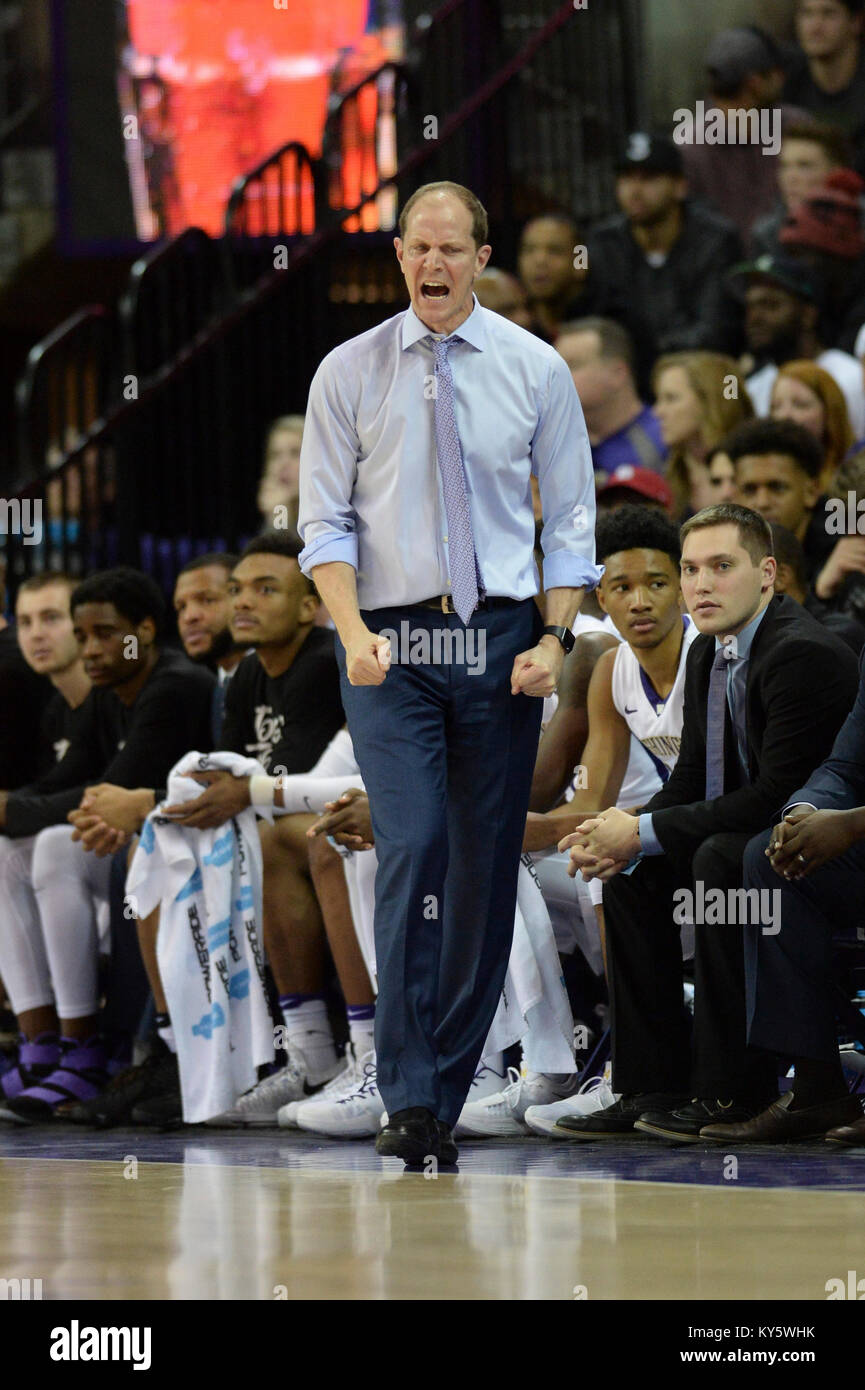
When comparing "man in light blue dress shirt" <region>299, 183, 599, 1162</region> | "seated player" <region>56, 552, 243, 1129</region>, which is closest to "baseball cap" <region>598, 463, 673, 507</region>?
"seated player" <region>56, 552, 243, 1129</region>

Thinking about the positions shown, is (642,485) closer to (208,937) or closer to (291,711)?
(291,711)

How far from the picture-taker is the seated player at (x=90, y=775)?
573 cm

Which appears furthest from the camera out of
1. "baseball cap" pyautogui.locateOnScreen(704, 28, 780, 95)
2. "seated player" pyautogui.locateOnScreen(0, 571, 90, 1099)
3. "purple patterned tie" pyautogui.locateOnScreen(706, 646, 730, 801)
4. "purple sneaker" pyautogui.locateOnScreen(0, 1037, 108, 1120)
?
"baseball cap" pyautogui.locateOnScreen(704, 28, 780, 95)

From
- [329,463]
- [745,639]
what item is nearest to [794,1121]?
[745,639]

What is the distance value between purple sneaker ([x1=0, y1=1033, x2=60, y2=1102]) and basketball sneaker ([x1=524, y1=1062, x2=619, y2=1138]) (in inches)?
67.0

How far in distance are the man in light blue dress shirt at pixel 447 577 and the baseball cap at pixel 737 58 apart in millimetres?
5187

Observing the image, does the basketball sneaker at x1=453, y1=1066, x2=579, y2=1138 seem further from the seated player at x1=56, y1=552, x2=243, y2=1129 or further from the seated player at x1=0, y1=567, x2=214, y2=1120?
the seated player at x1=0, y1=567, x2=214, y2=1120

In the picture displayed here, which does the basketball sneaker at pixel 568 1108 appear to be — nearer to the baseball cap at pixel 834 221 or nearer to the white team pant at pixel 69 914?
the white team pant at pixel 69 914

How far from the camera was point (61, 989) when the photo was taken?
575cm

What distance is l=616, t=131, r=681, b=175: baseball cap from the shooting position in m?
8.30

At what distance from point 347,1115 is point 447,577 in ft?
4.65

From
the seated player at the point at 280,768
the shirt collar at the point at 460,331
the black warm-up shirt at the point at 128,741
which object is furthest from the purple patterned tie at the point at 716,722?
the black warm-up shirt at the point at 128,741

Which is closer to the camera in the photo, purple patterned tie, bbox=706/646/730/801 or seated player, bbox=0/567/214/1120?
purple patterned tie, bbox=706/646/730/801

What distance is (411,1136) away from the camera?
145 inches
